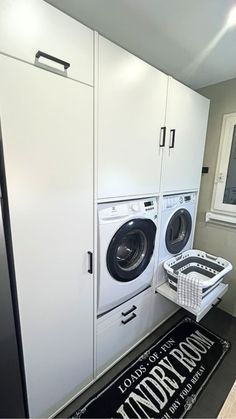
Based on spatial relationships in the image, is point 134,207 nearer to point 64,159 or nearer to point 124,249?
point 124,249

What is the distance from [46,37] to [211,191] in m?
2.01

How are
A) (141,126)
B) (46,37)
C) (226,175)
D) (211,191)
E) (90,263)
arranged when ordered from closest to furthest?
(46,37)
(90,263)
(141,126)
(226,175)
(211,191)

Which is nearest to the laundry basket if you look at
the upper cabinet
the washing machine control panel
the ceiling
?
the washing machine control panel

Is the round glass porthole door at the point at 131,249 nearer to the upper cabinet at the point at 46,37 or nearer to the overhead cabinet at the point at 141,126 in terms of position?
the overhead cabinet at the point at 141,126

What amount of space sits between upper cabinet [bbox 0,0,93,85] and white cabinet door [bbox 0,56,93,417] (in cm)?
5

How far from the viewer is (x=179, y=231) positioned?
6.64 feet

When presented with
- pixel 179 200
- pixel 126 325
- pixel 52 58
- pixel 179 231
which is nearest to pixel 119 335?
pixel 126 325

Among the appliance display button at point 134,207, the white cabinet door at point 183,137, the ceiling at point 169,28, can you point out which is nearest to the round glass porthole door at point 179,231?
the white cabinet door at point 183,137

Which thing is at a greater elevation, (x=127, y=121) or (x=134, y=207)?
(x=127, y=121)

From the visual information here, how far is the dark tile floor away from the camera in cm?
130

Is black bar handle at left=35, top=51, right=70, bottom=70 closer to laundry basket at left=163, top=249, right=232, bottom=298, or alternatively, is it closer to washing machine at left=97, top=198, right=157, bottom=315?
washing machine at left=97, top=198, right=157, bottom=315

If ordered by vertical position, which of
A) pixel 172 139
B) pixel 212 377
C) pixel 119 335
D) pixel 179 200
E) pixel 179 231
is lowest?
pixel 212 377

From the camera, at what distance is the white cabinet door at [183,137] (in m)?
1.50

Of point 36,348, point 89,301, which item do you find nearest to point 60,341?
point 36,348
